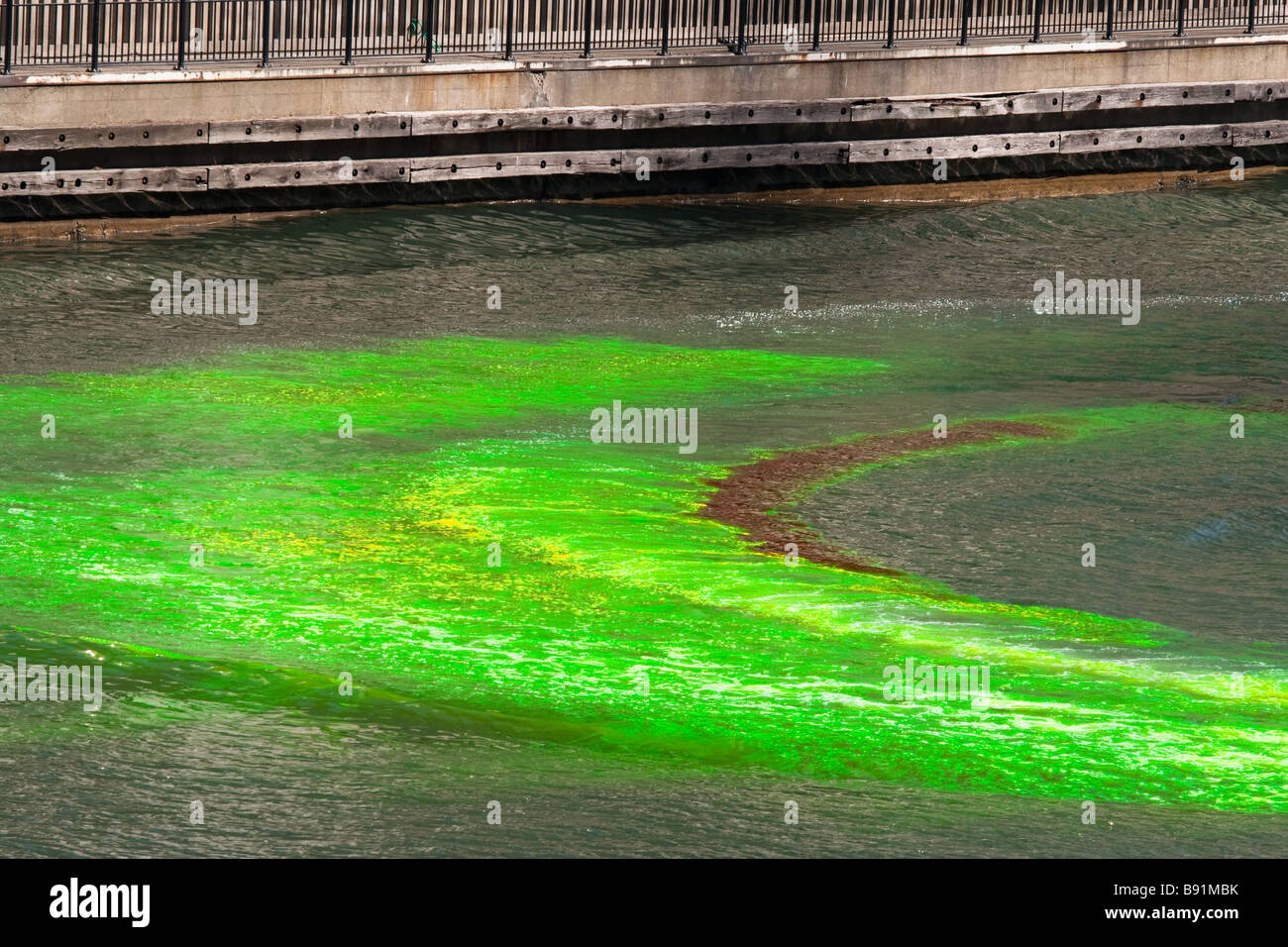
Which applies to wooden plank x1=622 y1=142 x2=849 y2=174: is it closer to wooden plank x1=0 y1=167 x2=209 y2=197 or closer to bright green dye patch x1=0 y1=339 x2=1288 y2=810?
wooden plank x1=0 y1=167 x2=209 y2=197

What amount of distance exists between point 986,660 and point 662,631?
194 cm

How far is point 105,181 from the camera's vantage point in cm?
2627

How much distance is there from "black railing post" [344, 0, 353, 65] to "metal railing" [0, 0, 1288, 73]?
0.05ft

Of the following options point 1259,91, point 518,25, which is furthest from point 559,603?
point 1259,91

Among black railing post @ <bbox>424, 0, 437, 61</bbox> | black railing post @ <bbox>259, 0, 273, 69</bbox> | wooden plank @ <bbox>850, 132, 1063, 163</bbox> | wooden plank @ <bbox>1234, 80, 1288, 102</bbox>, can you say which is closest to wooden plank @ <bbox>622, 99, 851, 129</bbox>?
wooden plank @ <bbox>850, 132, 1063, 163</bbox>

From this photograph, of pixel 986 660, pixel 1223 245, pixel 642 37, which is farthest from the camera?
pixel 642 37

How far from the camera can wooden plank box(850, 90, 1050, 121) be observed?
102 feet

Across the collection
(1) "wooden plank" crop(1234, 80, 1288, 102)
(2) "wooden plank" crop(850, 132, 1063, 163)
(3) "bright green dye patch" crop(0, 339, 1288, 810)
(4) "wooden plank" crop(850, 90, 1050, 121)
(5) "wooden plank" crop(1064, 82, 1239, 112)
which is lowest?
(3) "bright green dye patch" crop(0, 339, 1288, 810)

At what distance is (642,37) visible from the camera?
101 ft

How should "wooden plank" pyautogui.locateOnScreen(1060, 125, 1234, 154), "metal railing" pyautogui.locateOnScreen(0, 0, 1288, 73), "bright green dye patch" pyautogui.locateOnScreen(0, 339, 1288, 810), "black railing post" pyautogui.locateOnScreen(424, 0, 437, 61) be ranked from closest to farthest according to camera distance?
"bright green dye patch" pyautogui.locateOnScreen(0, 339, 1288, 810), "metal railing" pyautogui.locateOnScreen(0, 0, 1288, 73), "black railing post" pyautogui.locateOnScreen(424, 0, 437, 61), "wooden plank" pyautogui.locateOnScreen(1060, 125, 1234, 154)

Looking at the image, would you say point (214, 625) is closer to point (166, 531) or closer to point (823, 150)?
point (166, 531)

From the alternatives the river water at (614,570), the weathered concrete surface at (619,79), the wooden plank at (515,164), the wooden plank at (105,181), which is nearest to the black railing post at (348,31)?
the weathered concrete surface at (619,79)

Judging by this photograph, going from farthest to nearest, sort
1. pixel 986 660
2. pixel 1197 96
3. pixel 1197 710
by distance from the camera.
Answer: pixel 1197 96, pixel 986 660, pixel 1197 710

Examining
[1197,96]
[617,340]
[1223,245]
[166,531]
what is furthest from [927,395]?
[1197,96]
